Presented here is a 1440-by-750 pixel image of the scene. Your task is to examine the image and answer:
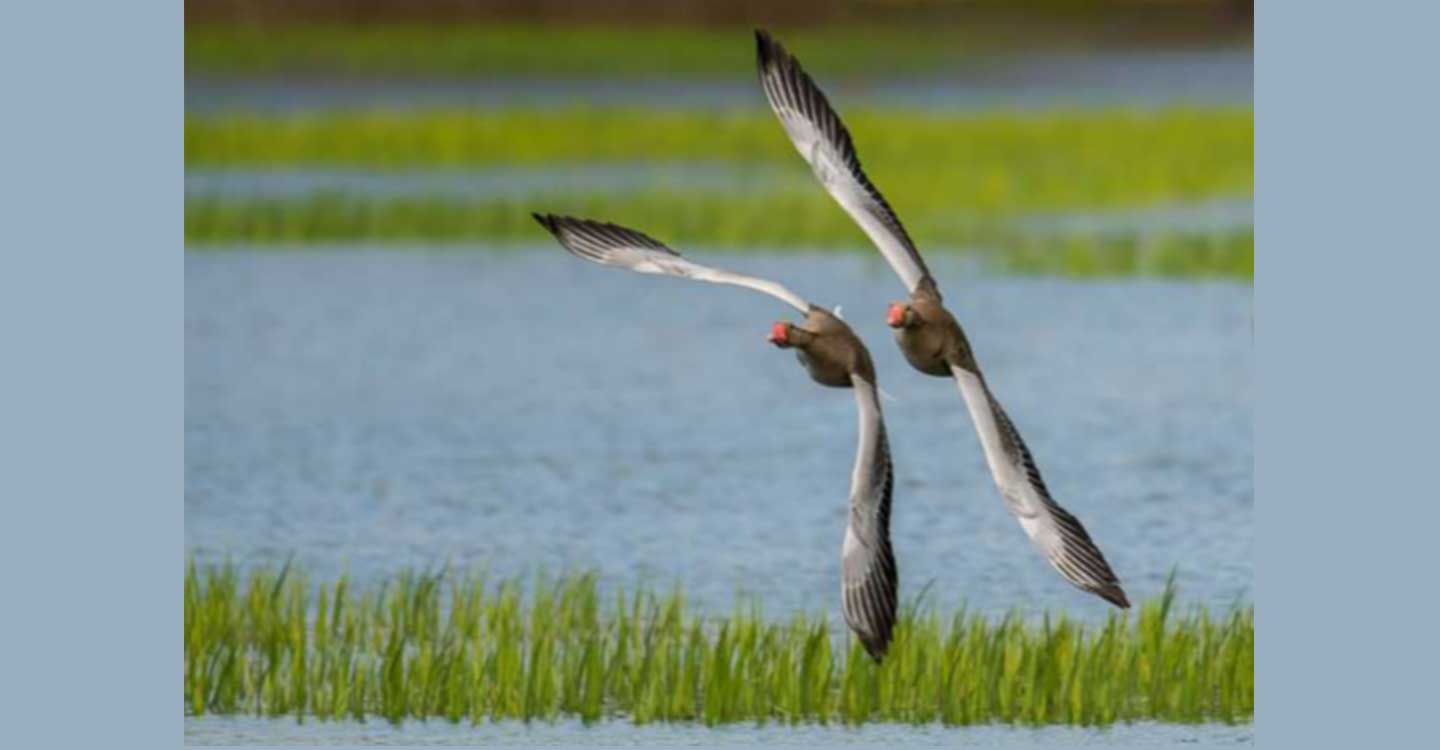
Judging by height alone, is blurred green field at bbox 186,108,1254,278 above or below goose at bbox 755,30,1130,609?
above

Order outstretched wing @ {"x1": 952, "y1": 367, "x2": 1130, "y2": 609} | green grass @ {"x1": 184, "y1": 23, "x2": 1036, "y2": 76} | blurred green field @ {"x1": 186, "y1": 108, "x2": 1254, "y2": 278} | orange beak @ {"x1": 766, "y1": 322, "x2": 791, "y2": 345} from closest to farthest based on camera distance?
orange beak @ {"x1": 766, "y1": 322, "x2": 791, "y2": 345}, outstretched wing @ {"x1": 952, "y1": 367, "x2": 1130, "y2": 609}, blurred green field @ {"x1": 186, "y1": 108, "x2": 1254, "y2": 278}, green grass @ {"x1": 184, "y1": 23, "x2": 1036, "y2": 76}

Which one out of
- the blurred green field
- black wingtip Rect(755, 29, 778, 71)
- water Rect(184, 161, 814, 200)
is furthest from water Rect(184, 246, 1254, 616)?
black wingtip Rect(755, 29, 778, 71)

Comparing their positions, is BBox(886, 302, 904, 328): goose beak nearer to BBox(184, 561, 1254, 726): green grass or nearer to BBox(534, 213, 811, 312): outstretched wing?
BBox(534, 213, 811, 312): outstretched wing

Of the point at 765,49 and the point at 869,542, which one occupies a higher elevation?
the point at 765,49

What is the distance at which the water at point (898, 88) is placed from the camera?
15.1m

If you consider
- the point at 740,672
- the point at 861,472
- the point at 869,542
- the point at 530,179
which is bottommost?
the point at 740,672

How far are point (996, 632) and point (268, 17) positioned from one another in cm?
784

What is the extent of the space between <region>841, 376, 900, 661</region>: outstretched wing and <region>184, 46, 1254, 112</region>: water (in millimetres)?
8036

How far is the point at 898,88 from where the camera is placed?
52.9ft

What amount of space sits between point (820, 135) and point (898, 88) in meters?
8.87

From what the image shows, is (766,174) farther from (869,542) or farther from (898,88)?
(869,542)

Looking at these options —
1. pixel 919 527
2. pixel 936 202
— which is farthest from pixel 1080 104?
pixel 919 527

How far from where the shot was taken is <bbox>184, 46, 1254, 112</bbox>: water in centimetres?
1507

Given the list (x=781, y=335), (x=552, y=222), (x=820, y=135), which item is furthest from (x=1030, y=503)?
(x=552, y=222)
